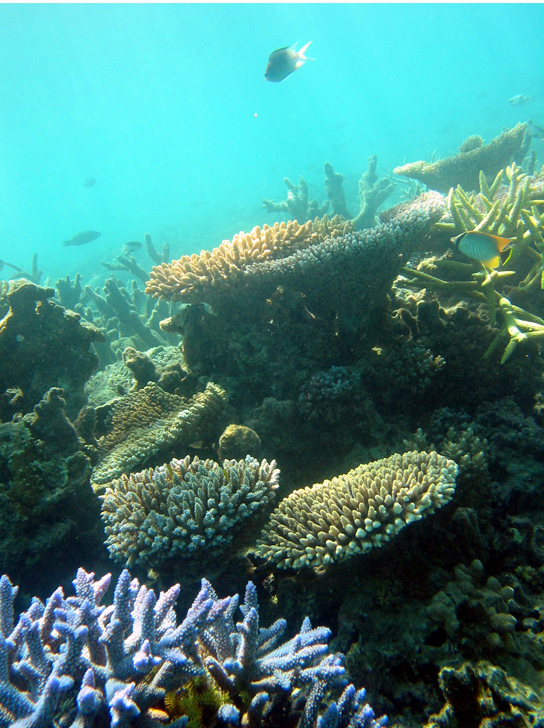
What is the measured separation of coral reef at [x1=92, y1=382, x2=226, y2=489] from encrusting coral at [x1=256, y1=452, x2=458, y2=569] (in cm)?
138

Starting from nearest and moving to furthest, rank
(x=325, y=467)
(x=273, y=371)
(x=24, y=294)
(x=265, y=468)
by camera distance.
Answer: (x=265, y=468), (x=325, y=467), (x=273, y=371), (x=24, y=294)

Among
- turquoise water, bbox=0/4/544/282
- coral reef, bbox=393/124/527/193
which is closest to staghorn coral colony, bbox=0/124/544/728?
coral reef, bbox=393/124/527/193

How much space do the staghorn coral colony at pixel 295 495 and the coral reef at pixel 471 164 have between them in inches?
141

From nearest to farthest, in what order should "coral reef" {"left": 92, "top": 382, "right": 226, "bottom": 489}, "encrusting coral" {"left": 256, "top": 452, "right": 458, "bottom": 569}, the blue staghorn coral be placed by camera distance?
1. the blue staghorn coral
2. "encrusting coral" {"left": 256, "top": 452, "right": 458, "bottom": 569}
3. "coral reef" {"left": 92, "top": 382, "right": 226, "bottom": 489}

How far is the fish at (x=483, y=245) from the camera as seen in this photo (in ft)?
10.5

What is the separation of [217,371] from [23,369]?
2.79 metres

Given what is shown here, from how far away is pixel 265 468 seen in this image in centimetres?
287

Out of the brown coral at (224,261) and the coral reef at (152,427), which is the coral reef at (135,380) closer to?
the coral reef at (152,427)

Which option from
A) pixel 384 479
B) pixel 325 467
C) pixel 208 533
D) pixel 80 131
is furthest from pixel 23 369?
pixel 80 131

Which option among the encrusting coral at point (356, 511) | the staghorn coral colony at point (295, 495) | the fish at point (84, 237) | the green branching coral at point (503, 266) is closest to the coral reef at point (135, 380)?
the staghorn coral colony at point (295, 495)

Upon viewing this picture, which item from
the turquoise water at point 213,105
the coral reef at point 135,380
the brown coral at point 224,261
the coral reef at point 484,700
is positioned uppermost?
the turquoise water at point 213,105

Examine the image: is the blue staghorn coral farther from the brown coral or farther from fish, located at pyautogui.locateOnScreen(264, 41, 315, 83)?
fish, located at pyautogui.locateOnScreen(264, 41, 315, 83)

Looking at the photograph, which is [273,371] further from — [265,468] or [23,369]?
[23,369]

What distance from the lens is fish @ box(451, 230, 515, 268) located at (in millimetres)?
3191
